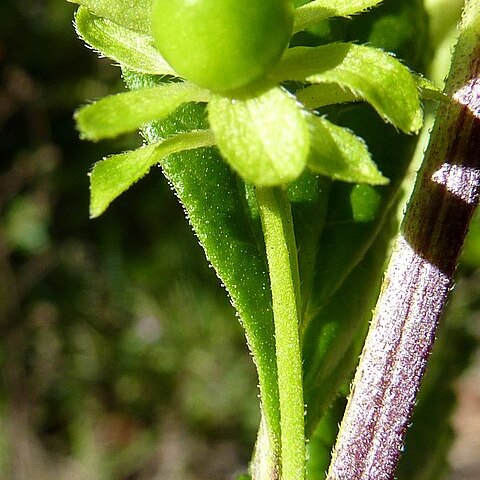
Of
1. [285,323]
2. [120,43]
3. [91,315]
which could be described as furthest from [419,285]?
[91,315]

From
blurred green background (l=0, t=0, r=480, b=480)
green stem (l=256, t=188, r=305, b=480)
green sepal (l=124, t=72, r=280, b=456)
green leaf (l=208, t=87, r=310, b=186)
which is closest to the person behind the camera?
green leaf (l=208, t=87, r=310, b=186)

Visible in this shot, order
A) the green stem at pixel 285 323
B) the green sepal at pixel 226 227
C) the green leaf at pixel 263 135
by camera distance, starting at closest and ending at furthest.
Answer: the green leaf at pixel 263 135 → the green stem at pixel 285 323 → the green sepal at pixel 226 227

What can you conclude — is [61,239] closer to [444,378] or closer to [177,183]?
[444,378]

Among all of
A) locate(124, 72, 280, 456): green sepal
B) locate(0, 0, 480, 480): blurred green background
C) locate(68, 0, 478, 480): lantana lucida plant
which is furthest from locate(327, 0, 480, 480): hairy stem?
Result: locate(0, 0, 480, 480): blurred green background

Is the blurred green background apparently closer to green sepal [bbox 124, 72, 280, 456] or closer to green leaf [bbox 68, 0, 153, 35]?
green sepal [bbox 124, 72, 280, 456]

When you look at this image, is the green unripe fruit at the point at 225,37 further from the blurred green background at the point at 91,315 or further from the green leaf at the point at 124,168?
the blurred green background at the point at 91,315

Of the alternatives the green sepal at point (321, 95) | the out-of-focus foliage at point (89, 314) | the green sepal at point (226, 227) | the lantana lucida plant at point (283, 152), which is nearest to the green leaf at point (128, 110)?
the lantana lucida plant at point (283, 152)
